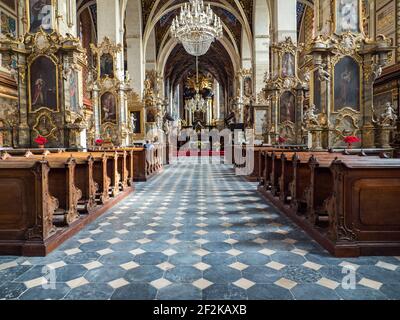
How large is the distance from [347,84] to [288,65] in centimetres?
564

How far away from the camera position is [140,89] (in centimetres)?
1838

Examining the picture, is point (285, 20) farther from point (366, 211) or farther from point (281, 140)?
point (366, 211)

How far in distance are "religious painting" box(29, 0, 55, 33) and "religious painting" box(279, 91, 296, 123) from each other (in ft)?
29.4

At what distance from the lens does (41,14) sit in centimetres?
886

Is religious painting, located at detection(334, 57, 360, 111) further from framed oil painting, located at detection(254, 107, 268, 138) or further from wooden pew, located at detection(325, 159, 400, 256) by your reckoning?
framed oil painting, located at detection(254, 107, 268, 138)

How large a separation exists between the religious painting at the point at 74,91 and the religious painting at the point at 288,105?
26.7 ft

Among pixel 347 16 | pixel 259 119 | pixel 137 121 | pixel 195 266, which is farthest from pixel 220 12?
pixel 195 266

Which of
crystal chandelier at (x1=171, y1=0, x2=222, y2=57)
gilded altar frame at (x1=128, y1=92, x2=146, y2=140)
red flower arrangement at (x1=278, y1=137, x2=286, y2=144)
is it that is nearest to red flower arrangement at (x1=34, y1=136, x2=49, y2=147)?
crystal chandelier at (x1=171, y1=0, x2=222, y2=57)

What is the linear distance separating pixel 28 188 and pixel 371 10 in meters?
14.2

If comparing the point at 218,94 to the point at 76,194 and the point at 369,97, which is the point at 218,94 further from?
the point at 76,194

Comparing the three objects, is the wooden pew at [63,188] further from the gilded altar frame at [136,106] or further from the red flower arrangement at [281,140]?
the gilded altar frame at [136,106]

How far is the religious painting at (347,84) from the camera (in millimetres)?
8273

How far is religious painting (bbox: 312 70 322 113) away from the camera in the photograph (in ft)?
28.3

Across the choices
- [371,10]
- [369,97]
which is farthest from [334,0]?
[371,10]
